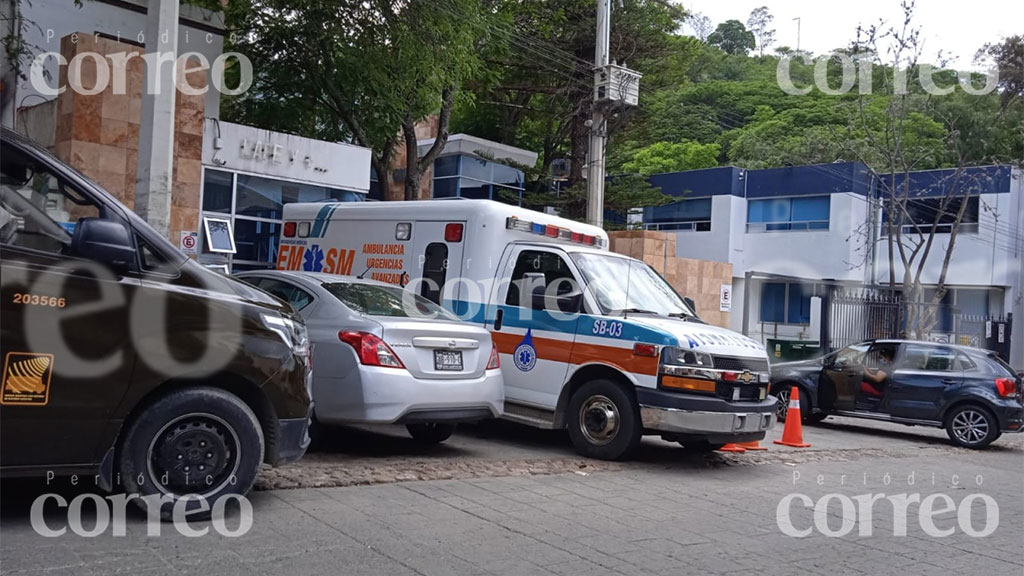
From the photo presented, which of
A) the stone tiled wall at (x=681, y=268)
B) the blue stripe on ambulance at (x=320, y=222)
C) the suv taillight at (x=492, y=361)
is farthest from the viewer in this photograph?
the stone tiled wall at (x=681, y=268)

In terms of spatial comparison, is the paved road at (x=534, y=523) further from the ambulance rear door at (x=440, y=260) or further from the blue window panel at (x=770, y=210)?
the blue window panel at (x=770, y=210)

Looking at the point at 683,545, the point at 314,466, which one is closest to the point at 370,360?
the point at 314,466

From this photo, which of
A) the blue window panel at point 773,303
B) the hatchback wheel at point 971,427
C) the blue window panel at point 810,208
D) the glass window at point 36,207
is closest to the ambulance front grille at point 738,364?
the glass window at point 36,207

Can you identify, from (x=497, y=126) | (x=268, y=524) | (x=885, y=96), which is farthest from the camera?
(x=497, y=126)

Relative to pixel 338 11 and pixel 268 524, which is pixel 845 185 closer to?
pixel 338 11

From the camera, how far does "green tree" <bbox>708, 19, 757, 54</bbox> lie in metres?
78.4

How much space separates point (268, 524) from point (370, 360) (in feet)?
7.22

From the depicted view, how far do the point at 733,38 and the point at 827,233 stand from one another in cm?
4897

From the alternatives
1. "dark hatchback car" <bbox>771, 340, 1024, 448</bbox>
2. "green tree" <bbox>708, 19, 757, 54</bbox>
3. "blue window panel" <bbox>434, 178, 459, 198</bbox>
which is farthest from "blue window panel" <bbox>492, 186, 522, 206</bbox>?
"green tree" <bbox>708, 19, 757, 54</bbox>

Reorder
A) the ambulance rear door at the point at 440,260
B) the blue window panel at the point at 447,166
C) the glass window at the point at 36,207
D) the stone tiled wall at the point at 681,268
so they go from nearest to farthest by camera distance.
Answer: the glass window at the point at 36,207
the ambulance rear door at the point at 440,260
the stone tiled wall at the point at 681,268
the blue window panel at the point at 447,166

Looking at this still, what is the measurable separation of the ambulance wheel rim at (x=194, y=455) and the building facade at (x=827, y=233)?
2714 cm

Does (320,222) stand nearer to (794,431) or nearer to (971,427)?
(794,431)

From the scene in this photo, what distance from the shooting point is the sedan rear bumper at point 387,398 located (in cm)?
773

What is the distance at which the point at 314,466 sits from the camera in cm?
777
